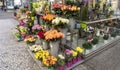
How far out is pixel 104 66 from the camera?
306cm

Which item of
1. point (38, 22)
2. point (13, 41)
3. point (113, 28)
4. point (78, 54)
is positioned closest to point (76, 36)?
point (78, 54)

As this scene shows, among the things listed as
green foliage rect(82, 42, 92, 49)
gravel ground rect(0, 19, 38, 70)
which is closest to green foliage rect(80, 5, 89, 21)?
green foliage rect(82, 42, 92, 49)

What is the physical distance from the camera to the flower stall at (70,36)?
9.53 feet

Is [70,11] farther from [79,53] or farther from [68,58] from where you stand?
[68,58]

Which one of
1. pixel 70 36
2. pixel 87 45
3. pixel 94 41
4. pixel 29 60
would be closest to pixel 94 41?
pixel 94 41

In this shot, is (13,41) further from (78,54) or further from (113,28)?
(113,28)

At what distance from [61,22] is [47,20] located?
0.53 metres

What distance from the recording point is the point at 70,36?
362 centimetres

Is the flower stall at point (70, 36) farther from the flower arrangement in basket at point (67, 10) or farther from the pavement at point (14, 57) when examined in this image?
the pavement at point (14, 57)

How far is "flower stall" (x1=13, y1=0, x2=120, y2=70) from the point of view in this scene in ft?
9.53

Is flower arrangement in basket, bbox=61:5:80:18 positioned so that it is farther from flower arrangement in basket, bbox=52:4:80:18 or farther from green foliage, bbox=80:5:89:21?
green foliage, bbox=80:5:89:21

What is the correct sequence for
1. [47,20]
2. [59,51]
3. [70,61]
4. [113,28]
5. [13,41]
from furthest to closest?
[13,41]
[113,28]
[47,20]
[59,51]
[70,61]

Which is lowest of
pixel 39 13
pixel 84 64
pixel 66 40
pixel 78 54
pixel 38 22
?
pixel 84 64

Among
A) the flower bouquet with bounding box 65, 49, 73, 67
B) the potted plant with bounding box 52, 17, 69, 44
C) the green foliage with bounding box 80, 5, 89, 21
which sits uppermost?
the green foliage with bounding box 80, 5, 89, 21
